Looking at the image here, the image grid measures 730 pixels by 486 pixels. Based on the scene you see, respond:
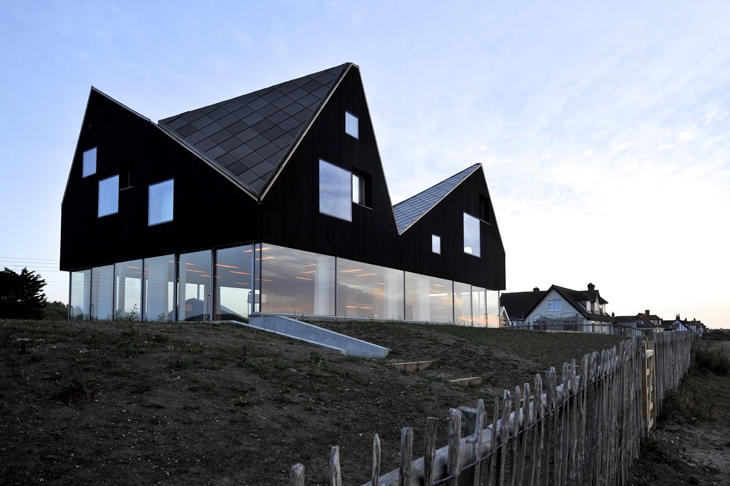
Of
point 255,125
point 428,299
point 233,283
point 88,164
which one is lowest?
point 428,299

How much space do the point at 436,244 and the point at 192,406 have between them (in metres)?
21.6

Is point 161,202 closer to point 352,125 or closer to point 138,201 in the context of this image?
point 138,201

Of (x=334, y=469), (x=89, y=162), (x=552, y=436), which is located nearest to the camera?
(x=334, y=469)

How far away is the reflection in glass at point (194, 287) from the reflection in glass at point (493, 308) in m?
18.6

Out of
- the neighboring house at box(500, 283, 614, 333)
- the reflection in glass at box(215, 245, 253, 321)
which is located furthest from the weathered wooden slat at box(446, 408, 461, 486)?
the neighboring house at box(500, 283, 614, 333)

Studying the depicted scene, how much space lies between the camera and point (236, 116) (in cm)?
2189

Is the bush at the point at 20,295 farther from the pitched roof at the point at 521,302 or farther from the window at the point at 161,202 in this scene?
the pitched roof at the point at 521,302

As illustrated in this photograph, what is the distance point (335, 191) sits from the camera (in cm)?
2075

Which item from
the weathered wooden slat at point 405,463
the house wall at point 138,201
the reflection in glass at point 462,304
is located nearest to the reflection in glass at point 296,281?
the house wall at point 138,201

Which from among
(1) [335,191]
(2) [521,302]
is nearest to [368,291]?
(1) [335,191]

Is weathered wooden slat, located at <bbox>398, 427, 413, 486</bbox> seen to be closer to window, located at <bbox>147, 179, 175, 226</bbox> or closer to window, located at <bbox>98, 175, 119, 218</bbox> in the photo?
window, located at <bbox>147, 179, 175, 226</bbox>

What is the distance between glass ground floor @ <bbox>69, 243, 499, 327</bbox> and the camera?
58.8 feet

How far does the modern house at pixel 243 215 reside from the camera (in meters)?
18.1

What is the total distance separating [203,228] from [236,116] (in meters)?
5.57
